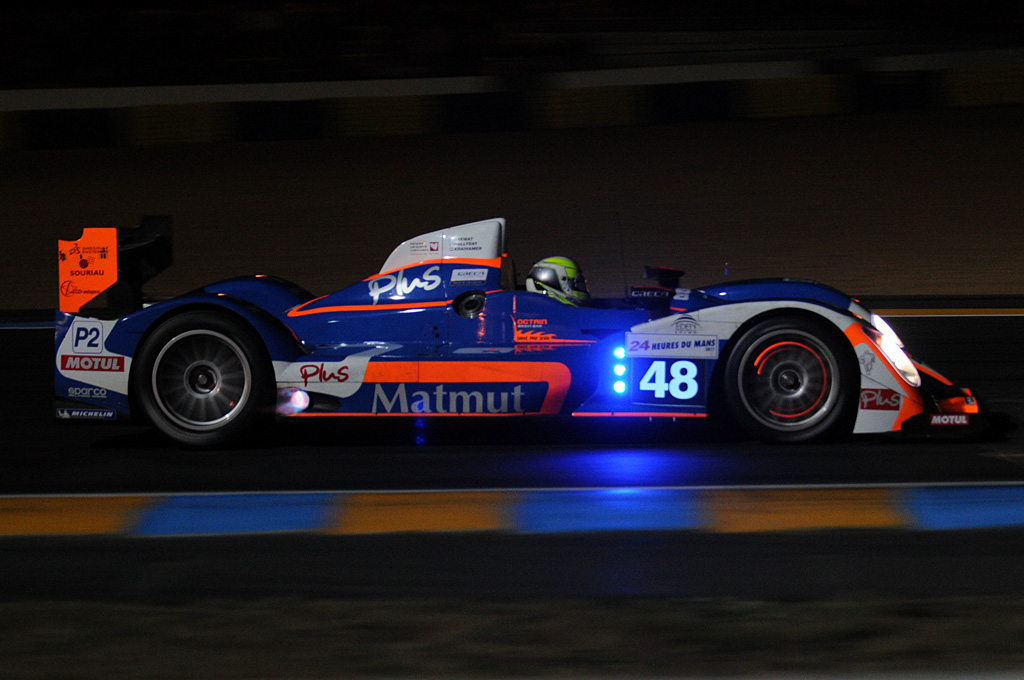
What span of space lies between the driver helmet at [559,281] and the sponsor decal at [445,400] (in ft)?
2.33

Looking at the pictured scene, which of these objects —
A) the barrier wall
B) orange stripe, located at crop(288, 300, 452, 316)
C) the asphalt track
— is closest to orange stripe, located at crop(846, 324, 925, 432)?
the asphalt track

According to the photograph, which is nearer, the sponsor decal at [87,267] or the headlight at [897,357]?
the headlight at [897,357]

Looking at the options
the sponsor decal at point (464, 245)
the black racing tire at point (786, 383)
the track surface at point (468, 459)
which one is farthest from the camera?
the sponsor decal at point (464, 245)

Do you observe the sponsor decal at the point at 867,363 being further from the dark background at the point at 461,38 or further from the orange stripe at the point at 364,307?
the dark background at the point at 461,38

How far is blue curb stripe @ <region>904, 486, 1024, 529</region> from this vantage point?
432cm

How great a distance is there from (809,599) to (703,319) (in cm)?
238

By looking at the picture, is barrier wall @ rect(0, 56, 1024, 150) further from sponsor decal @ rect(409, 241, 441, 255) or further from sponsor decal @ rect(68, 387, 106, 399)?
sponsor decal @ rect(68, 387, 106, 399)

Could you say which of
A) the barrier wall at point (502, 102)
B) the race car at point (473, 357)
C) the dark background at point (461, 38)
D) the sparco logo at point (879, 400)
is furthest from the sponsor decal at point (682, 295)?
the dark background at point (461, 38)

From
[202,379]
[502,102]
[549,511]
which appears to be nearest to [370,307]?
[202,379]

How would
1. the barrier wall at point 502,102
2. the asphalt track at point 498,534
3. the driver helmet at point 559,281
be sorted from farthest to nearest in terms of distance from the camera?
the barrier wall at point 502,102 → the driver helmet at point 559,281 → the asphalt track at point 498,534

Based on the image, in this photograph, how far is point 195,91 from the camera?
16.4m

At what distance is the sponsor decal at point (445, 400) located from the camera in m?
5.66

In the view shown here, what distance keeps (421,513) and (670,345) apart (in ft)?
5.72

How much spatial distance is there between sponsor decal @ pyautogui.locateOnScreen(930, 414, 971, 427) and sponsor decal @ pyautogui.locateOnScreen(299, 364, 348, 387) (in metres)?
2.88
